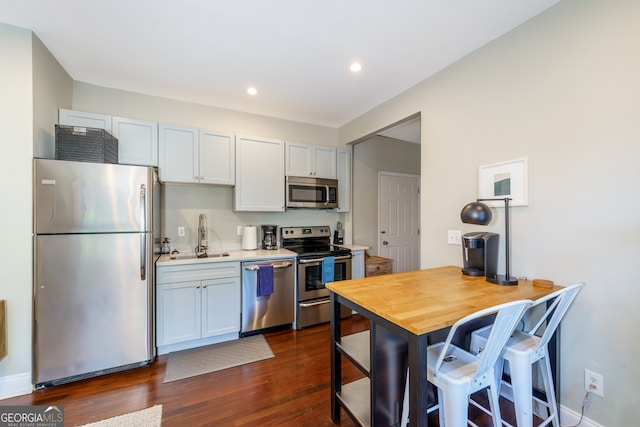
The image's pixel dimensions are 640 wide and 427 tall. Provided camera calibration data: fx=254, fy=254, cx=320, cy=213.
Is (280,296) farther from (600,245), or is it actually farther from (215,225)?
(600,245)

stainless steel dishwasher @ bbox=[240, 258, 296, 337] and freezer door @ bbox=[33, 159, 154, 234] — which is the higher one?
freezer door @ bbox=[33, 159, 154, 234]

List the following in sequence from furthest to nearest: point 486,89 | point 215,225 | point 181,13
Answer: point 215,225 → point 486,89 → point 181,13

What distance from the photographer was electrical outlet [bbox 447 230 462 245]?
226 centimetres

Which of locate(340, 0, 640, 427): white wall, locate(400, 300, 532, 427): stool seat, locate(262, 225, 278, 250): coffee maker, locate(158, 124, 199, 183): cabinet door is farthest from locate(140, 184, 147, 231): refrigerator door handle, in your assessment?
locate(340, 0, 640, 427): white wall

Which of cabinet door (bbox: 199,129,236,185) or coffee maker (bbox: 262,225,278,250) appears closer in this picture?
cabinet door (bbox: 199,129,236,185)

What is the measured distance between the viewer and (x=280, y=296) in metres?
2.97

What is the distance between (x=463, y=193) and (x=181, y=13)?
2578 mm

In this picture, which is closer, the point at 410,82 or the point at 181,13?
the point at 181,13

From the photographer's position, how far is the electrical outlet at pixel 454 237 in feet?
7.43

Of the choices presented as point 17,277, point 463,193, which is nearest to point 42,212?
point 17,277

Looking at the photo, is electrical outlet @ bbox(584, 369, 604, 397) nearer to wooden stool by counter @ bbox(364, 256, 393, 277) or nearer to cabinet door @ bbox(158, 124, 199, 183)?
wooden stool by counter @ bbox(364, 256, 393, 277)

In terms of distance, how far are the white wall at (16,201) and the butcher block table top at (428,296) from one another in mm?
2336

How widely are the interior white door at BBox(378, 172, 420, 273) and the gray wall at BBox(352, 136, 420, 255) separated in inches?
5.0

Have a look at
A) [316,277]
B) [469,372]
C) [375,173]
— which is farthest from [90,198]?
[375,173]
